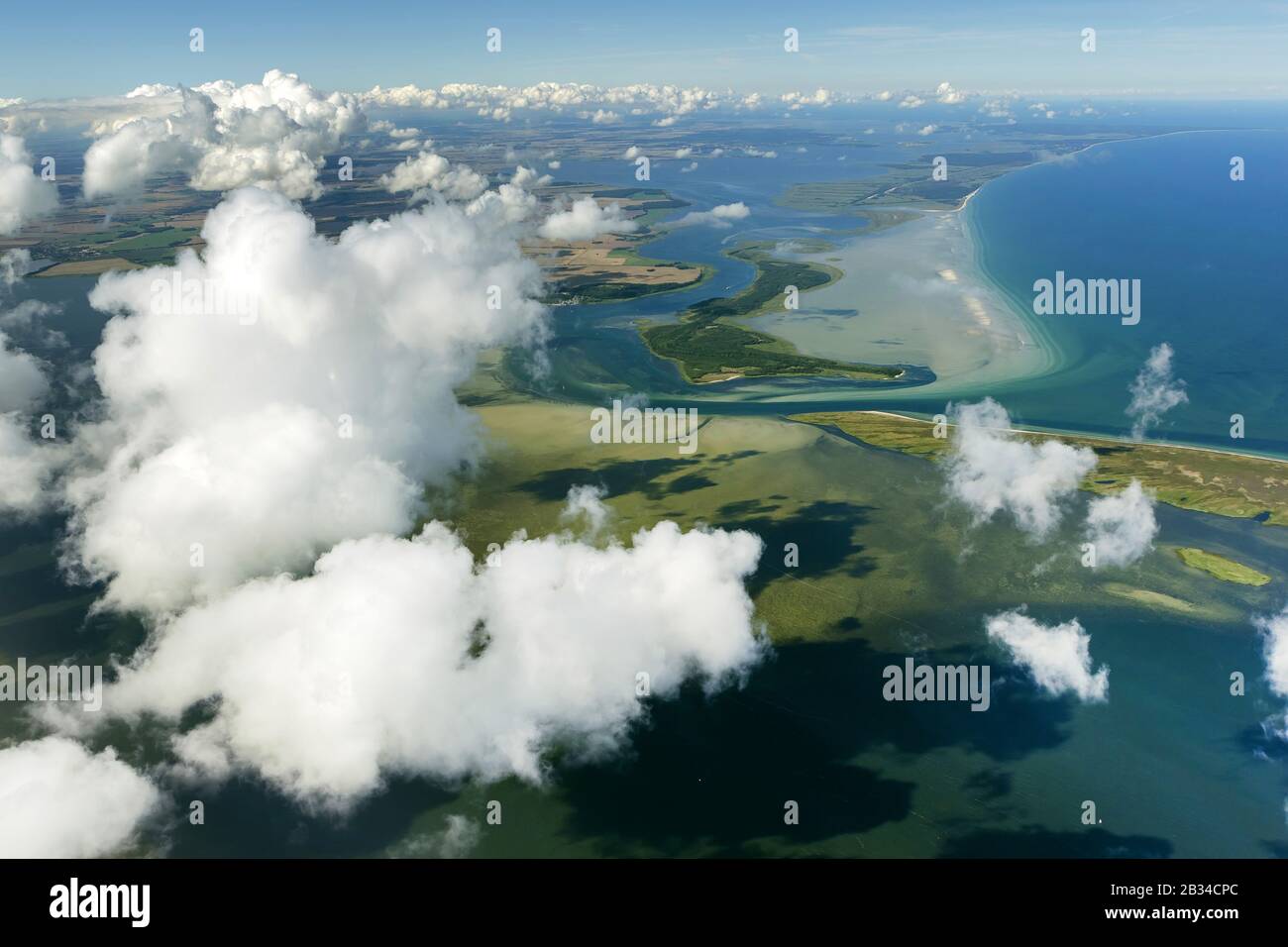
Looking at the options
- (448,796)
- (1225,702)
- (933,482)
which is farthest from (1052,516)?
(448,796)

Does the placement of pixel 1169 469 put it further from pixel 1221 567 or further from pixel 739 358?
pixel 739 358

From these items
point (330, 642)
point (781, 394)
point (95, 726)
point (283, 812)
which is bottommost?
point (283, 812)

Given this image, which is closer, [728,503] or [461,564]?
[461,564]

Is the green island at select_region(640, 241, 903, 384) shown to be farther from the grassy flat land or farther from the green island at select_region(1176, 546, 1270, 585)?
the green island at select_region(1176, 546, 1270, 585)

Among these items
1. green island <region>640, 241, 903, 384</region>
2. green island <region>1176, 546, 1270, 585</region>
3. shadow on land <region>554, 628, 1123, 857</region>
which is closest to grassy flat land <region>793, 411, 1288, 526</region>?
green island <region>1176, 546, 1270, 585</region>

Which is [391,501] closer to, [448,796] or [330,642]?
[330,642]

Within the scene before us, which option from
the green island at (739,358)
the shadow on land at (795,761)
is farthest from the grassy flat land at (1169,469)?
the shadow on land at (795,761)

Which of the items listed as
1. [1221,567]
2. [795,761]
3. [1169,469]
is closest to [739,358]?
[1169,469]

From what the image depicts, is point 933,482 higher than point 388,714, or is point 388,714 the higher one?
point 933,482
